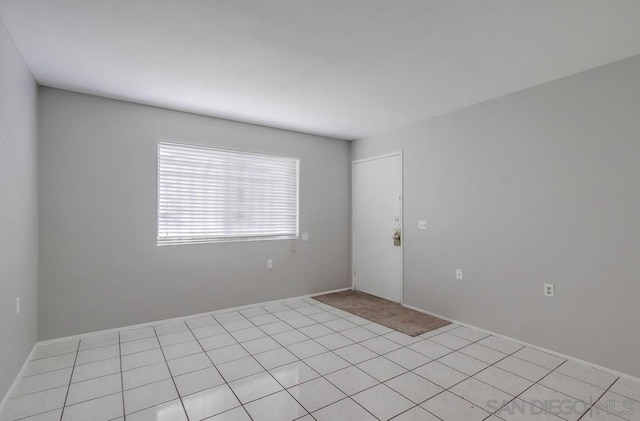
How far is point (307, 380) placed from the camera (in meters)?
2.37

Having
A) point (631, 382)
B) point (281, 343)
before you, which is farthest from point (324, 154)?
point (631, 382)

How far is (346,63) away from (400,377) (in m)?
2.49

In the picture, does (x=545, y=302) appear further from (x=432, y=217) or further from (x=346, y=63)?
(x=346, y=63)

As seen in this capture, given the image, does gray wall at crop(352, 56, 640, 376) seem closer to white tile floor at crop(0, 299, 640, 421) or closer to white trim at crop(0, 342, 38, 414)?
white tile floor at crop(0, 299, 640, 421)

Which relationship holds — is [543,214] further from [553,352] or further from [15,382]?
[15,382]

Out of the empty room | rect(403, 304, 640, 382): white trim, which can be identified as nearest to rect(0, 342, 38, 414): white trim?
the empty room

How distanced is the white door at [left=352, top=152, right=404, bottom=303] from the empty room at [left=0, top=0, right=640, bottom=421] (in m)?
0.06

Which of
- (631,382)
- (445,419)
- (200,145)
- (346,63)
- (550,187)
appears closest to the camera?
(445,419)

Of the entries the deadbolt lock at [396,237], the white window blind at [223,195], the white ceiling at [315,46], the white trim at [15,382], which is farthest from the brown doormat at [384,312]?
the white trim at [15,382]

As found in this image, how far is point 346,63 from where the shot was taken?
254cm

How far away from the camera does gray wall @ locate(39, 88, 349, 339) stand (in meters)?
3.04

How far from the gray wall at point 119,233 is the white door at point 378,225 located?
141 centimetres

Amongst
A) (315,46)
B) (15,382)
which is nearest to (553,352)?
(315,46)

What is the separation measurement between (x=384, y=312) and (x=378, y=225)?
50.5 inches
